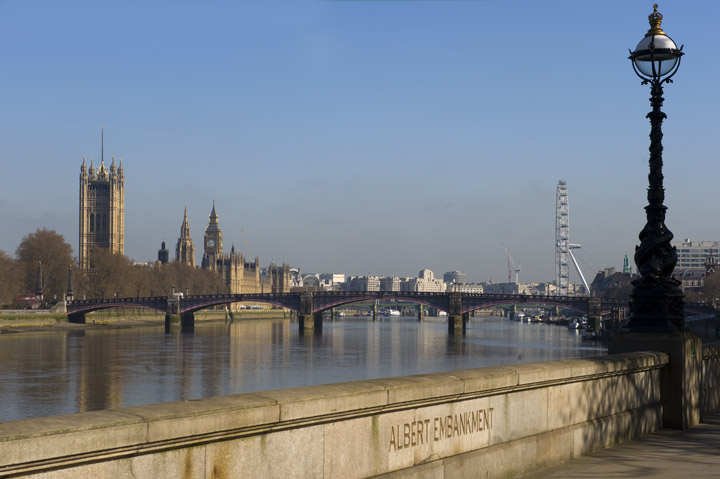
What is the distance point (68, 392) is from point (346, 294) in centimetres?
9158

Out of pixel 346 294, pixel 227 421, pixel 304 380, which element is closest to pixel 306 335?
pixel 346 294

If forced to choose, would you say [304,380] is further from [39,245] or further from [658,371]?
[39,245]

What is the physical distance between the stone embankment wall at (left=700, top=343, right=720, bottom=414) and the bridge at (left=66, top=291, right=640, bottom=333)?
372 feet

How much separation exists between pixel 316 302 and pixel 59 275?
3868 cm

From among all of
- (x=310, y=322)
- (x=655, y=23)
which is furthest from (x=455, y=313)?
(x=655, y=23)

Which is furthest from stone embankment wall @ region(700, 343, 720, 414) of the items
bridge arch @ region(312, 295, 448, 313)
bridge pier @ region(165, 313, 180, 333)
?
bridge pier @ region(165, 313, 180, 333)

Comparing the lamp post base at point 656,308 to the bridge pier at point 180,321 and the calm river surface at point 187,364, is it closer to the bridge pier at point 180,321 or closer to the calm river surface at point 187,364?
the calm river surface at point 187,364

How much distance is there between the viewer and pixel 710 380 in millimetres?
14242

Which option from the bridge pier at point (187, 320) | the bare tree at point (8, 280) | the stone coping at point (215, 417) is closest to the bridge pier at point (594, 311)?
the bridge pier at point (187, 320)

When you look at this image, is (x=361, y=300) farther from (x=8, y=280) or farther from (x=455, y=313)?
(x=8, y=280)

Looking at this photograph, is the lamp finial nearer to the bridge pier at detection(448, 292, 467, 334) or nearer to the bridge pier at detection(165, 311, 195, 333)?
the bridge pier at detection(448, 292, 467, 334)

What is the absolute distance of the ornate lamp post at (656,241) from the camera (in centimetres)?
1288

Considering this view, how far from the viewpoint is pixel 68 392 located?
4662 cm

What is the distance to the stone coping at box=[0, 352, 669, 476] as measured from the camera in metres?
4.64
